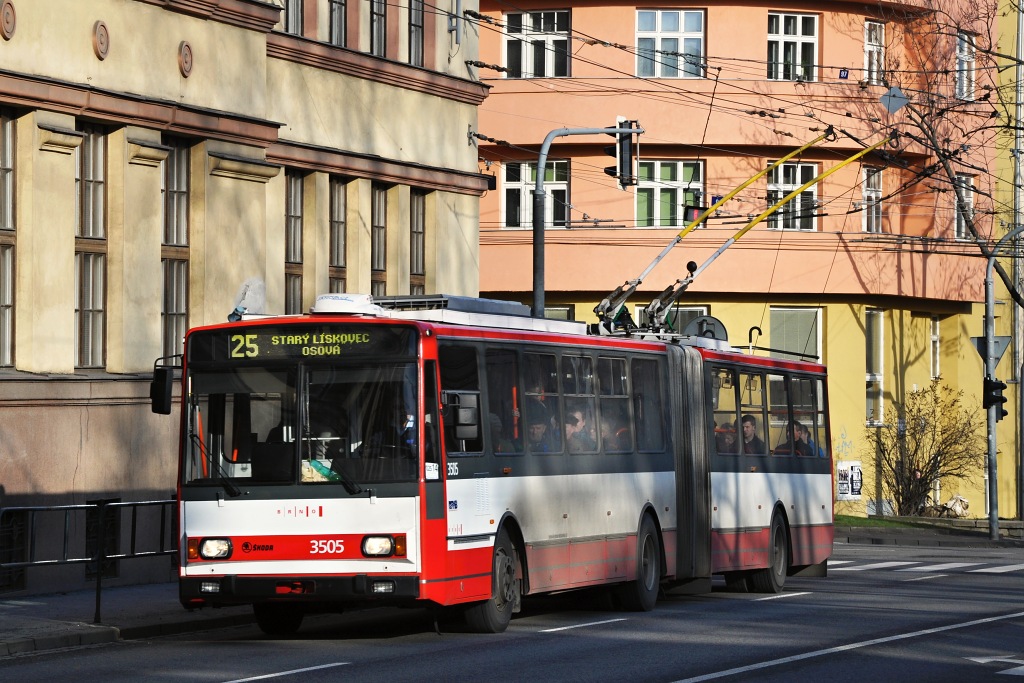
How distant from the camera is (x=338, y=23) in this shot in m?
28.7

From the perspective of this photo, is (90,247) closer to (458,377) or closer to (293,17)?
(293,17)

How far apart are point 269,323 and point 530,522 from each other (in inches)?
129

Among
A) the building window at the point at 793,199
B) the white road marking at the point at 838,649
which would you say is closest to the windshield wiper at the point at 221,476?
the white road marking at the point at 838,649

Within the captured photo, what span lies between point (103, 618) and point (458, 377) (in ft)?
13.7

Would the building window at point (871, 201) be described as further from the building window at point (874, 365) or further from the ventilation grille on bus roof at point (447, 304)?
the ventilation grille on bus roof at point (447, 304)

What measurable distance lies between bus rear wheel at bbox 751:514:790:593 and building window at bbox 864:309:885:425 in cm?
2234

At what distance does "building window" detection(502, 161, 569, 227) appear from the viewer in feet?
145

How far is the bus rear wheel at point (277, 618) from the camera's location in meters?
17.3

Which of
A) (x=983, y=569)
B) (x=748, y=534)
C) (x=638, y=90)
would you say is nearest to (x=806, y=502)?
(x=748, y=534)

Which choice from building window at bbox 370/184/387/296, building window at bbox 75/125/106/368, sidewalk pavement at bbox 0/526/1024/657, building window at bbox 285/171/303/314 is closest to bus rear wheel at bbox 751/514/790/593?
sidewalk pavement at bbox 0/526/1024/657

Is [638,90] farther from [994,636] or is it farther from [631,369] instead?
[994,636]

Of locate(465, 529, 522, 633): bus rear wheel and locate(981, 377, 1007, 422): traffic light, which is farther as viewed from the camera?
locate(981, 377, 1007, 422): traffic light

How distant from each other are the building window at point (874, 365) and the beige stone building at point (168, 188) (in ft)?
59.1

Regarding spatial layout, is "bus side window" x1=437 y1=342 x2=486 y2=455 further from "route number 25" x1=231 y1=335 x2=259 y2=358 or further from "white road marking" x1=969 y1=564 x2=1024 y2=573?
"white road marking" x1=969 y1=564 x2=1024 y2=573
